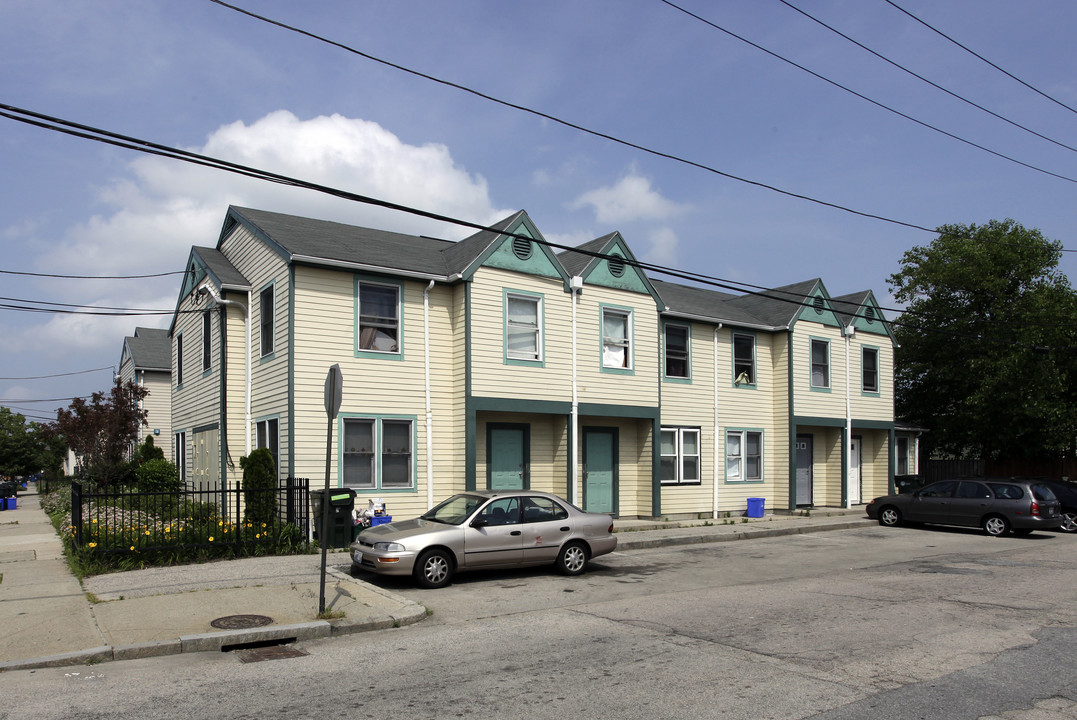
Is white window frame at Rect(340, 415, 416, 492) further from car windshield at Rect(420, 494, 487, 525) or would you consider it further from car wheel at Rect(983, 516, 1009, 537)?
car wheel at Rect(983, 516, 1009, 537)

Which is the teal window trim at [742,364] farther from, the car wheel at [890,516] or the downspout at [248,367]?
the downspout at [248,367]

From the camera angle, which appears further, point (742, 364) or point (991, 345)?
point (991, 345)

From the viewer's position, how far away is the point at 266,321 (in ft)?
57.2

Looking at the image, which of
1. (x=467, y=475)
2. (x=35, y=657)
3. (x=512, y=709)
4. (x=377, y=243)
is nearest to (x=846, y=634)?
(x=512, y=709)

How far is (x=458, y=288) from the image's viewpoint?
1775 centimetres

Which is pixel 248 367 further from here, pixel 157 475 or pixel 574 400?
pixel 574 400

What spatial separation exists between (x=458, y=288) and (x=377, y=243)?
2400mm

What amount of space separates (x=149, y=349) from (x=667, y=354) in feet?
86.3

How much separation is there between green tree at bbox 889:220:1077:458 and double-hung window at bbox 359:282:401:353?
65.4 feet

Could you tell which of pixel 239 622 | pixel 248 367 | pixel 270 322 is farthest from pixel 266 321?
pixel 239 622

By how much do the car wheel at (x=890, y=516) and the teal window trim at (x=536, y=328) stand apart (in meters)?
10.5

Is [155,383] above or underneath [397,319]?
underneath

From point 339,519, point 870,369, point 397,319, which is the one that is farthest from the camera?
point 870,369

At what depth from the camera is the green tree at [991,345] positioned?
98.9 ft
